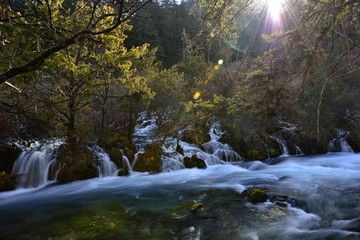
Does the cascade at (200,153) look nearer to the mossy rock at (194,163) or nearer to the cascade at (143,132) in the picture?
the mossy rock at (194,163)

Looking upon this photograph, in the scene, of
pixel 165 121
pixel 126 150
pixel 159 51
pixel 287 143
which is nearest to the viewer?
pixel 126 150

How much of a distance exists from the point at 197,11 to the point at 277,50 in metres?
1.67

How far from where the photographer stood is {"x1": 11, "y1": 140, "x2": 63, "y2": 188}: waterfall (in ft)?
38.8

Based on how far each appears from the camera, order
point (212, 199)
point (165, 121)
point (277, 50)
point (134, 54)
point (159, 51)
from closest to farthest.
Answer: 1. point (277, 50)
2. point (212, 199)
3. point (134, 54)
4. point (165, 121)
5. point (159, 51)

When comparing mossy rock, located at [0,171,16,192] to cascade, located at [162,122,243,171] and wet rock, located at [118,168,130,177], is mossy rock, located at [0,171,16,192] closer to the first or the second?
wet rock, located at [118,168,130,177]

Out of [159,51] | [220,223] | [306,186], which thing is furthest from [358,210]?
[159,51]

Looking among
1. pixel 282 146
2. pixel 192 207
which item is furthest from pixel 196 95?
pixel 192 207

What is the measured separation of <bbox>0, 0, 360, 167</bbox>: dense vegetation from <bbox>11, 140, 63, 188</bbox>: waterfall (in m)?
1.54

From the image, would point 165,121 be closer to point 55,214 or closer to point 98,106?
point 98,106

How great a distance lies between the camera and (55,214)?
28.8ft

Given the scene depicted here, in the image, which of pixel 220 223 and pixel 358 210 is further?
pixel 358 210

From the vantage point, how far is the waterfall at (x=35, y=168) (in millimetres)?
11812

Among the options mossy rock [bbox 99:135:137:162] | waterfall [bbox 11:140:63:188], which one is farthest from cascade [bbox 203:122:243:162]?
waterfall [bbox 11:140:63:188]

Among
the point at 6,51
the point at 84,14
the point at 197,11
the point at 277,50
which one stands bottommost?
the point at 277,50
